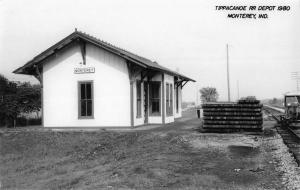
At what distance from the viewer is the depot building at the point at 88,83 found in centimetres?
1744

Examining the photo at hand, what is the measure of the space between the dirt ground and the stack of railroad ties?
2.13 feet

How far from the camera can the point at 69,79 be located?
1820 centimetres

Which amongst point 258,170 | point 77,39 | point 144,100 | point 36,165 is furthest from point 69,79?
point 258,170

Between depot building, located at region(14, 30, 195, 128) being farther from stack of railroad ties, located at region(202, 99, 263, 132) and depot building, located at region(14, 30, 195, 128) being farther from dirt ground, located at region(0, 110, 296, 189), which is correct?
stack of railroad ties, located at region(202, 99, 263, 132)

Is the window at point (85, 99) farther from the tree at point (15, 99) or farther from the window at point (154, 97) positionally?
the tree at point (15, 99)

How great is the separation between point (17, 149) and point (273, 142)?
9.40 metres

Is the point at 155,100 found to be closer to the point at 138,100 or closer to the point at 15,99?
the point at 138,100

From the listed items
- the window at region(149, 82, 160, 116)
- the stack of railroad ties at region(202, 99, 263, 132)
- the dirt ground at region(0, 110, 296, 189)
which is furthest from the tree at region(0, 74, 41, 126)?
the stack of railroad ties at region(202, 99, 263, 132)

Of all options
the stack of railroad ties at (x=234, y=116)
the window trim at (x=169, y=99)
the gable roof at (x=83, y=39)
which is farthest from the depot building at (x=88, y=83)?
the stack of railroad ties at (x=234, y=116)

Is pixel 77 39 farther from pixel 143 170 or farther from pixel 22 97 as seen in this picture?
pixel 143 170

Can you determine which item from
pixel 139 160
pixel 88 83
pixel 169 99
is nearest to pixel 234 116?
pixel 139 160

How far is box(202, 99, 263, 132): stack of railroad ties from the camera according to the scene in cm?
1564

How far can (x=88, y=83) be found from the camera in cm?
1795

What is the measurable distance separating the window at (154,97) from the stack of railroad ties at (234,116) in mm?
4998
